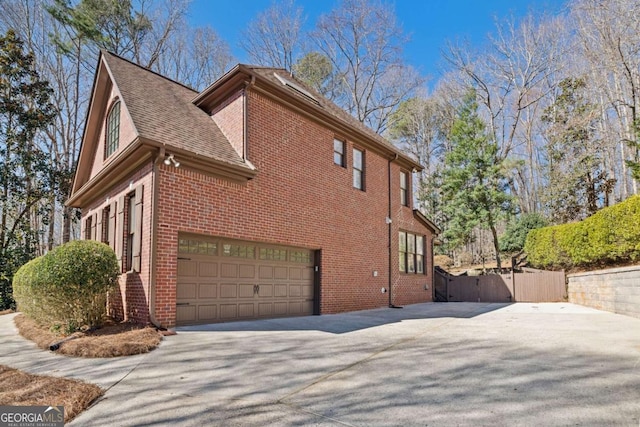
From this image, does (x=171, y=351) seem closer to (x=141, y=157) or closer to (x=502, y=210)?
(x=141, y=157)

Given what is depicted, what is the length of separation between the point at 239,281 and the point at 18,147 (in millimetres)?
14231

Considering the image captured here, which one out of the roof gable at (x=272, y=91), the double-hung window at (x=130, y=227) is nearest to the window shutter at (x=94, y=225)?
the double-hung window at (x=130, y=227)

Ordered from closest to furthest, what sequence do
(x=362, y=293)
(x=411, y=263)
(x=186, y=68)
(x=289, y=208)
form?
(x=289, y=208) < (x=362, y=293) < (x=411, y=263) < (x=186, y=68)

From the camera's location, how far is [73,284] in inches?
287

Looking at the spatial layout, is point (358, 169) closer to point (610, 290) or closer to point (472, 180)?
point (610, 290)

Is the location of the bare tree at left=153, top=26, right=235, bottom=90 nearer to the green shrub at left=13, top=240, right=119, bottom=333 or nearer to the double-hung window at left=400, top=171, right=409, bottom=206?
the double-hung window at left=400, top=171, right=409, bottom=206

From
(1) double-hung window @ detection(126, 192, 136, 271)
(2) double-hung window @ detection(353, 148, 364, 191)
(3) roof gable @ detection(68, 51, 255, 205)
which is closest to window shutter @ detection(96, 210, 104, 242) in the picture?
(3) roof gable @ detection(68, 51, 255, 205)

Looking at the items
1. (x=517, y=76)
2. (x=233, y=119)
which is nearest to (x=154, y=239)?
(x=233, y=119)

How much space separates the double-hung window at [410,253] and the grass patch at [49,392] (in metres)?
12.4

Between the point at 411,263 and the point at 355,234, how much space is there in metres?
4.31

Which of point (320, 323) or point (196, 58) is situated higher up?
point (196, 58)

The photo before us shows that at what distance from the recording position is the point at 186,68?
26.0 metres

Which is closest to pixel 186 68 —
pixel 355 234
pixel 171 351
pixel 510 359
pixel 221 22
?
pixel 221 22

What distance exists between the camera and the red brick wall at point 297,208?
327 inches
